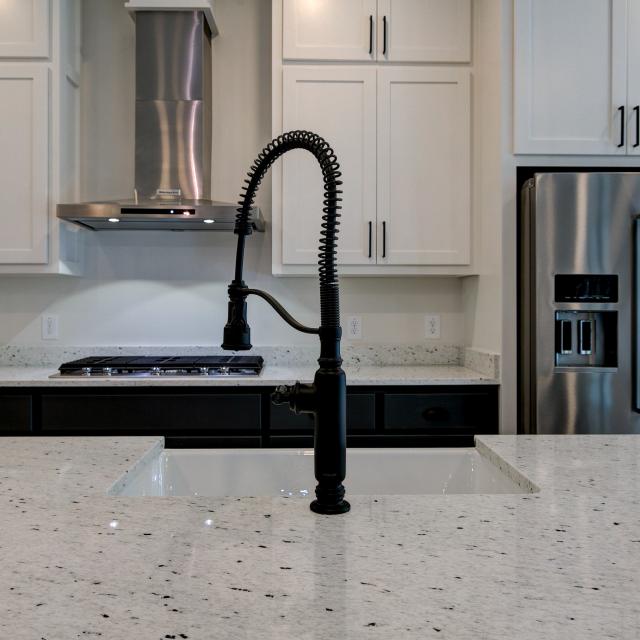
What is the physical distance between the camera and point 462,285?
3070mm

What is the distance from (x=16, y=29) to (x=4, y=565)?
270cm

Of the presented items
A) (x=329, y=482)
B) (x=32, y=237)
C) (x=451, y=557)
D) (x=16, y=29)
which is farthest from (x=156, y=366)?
(x=451, y=557)

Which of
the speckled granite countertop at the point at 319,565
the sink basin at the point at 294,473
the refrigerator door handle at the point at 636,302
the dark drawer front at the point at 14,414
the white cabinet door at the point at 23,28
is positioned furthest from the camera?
the white cabinet door at the point at 23,28

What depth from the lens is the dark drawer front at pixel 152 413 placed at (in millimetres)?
2404

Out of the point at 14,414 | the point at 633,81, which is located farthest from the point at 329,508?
the point at 633,81

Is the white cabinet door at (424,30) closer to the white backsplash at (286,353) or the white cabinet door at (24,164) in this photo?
the white backsplash at (286,353)

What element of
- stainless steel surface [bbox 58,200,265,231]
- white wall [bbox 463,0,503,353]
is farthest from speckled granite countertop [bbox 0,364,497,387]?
stainless steel surface [bbox 58,200,265,231]

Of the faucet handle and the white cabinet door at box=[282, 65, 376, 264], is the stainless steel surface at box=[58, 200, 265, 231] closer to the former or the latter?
the white cabinet door at box=[282, 65, 376, 264]

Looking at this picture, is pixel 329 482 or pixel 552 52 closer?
pixel 329 482

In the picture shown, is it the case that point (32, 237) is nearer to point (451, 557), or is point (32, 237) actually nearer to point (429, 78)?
point (429, 78)

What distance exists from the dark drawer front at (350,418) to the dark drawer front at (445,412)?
0.08 m

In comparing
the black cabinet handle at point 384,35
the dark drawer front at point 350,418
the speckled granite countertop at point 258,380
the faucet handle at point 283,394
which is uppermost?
the black cabinet handle at point 384,35

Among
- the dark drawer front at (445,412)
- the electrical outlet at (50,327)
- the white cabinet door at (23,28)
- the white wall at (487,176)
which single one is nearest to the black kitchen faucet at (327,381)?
the dark drawer front at (445,412)

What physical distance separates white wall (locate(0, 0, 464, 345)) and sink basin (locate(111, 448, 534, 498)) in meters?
1.87
